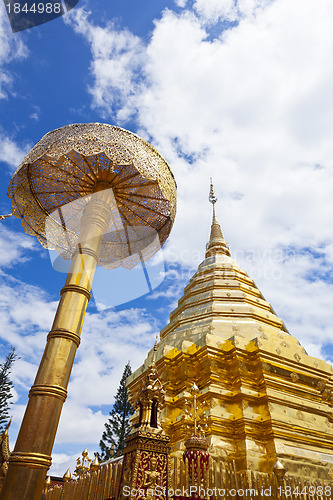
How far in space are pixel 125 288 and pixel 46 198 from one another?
83.9 inches

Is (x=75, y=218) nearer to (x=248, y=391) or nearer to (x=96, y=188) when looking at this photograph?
(x=96, y=188)

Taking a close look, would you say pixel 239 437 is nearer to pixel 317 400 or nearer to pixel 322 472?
pixel 322 472

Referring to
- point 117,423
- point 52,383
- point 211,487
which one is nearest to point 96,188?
point 52,383

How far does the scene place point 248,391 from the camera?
7863 millimetres

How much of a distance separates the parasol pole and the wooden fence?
90 centimetres

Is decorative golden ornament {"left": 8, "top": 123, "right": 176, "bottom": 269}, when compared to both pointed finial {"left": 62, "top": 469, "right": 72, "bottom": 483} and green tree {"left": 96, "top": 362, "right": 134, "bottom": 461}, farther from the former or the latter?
green tree {"left": 96, "top": 362, "right": 134, "bottom": 461}

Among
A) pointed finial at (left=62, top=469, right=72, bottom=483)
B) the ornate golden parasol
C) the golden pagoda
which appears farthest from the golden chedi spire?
pointed finial at (left=62, top=469, right=72, bottom=483)

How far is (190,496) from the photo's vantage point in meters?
3.65

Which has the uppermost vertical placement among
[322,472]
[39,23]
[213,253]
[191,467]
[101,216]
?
[213,253]

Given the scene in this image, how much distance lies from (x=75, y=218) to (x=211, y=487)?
4487 millimetres

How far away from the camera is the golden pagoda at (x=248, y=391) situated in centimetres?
694

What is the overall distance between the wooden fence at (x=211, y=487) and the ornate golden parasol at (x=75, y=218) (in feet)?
3.08

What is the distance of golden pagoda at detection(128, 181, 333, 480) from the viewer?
6.94 meters

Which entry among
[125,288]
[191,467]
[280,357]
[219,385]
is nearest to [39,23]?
[125,288]
